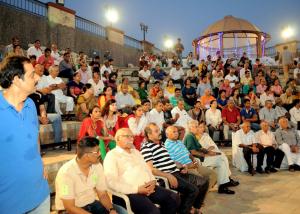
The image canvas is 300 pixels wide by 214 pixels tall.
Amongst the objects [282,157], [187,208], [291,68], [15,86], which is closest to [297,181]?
[282,157]

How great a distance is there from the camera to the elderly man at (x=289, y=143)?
7.38 m

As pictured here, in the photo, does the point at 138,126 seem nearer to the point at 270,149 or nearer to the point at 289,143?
the point at 270,149

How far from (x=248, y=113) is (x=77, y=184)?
7.50 metres

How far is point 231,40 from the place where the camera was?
64.6 ft

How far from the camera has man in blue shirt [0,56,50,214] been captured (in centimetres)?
188

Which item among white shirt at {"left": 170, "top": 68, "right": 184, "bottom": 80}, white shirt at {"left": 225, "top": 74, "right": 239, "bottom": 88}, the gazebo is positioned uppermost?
the gazebo

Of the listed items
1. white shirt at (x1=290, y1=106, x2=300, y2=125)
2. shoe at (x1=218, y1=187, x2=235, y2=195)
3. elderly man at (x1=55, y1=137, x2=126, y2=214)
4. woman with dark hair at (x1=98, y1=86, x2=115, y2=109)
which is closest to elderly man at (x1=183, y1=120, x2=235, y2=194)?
shoe at (x1=218, y1=187, x2=235, y2=195)

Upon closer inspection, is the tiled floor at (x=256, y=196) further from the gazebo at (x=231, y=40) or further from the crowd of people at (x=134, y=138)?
the gazebo at (x=231, y=40)

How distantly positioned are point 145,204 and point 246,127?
4694 mm

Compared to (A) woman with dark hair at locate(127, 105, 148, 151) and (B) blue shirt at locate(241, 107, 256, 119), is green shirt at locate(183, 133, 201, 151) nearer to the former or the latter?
(A) woman with dark hair at locate(127, 105, 148, 151)

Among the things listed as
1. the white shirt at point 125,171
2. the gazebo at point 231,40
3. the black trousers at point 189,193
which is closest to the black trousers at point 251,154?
the black trousers at point 189,193

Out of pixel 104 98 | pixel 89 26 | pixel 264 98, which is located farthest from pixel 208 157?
pixel 89 26

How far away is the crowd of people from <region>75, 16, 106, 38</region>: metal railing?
516 centimetres

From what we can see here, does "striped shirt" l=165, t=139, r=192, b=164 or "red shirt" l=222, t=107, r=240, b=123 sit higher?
"red shirt" l=222, t=107, r=240, b=123
